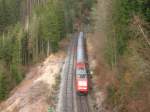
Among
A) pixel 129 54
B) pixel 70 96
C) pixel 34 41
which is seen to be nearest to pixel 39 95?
pixel 70 96

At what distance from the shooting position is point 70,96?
5388 centimetres

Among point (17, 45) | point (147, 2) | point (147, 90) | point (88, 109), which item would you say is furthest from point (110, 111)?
point (17, 45)

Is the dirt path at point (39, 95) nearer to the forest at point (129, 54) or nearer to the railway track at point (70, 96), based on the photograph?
the railway track at point (70, 96)

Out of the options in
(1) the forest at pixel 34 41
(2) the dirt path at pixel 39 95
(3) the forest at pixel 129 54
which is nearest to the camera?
(3) the forest at pixel 129 54

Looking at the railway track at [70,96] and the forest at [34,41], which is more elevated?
the forest at [34,41]

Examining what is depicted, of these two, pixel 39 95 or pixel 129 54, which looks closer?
Answer: pixel 129 54

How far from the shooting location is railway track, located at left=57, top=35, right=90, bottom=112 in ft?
160

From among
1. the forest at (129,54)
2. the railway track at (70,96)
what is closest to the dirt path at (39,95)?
the railway track at (70,96)

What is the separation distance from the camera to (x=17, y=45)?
306 ft

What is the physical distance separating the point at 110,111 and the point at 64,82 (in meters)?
17.9

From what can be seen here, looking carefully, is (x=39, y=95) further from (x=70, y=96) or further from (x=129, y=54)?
(x=129, y=54)

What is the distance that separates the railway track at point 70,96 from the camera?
48812 mm

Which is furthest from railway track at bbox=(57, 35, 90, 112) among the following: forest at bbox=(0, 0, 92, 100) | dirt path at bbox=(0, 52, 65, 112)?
forest at bbox=(0, 0, 92, 100)

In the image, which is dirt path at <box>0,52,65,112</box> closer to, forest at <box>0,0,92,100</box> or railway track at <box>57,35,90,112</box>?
railway track at <box>57,35,90,112</box>
